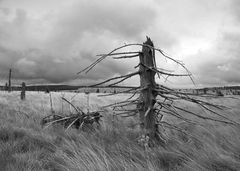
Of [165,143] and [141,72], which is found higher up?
[141,72]

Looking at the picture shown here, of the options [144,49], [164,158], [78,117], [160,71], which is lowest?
[164,158]

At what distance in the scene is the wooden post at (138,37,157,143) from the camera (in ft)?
9.99

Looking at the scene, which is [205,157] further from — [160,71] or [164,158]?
[160,71]

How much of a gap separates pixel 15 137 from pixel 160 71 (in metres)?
2.69

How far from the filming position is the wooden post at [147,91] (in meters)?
3.04

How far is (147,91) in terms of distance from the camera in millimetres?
3062

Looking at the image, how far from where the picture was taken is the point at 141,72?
10.2ft

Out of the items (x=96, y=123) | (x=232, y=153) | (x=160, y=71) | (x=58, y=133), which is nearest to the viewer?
(x=232, y=153)

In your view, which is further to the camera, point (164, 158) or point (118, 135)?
point (118, 135)

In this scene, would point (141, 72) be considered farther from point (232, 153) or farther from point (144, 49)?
point (232, 153)

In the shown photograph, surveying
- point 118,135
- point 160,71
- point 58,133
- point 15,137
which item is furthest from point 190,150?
point 15,137

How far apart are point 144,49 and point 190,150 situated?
1.59m

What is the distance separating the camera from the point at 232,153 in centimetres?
239

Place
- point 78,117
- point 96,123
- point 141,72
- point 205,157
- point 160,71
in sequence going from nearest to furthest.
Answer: point 205,157
point 160,71
point 141,72
point 78,117
point 96,123
